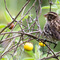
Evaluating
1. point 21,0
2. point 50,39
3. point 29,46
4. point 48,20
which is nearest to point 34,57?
point 29,46

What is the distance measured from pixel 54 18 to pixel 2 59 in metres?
0.86

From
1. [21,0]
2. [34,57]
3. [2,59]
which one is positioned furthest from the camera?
[21,0]

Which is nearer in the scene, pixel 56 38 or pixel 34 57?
pixel 34 57

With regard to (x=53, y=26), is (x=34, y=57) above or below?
below

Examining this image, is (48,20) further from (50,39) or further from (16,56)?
(16,56)

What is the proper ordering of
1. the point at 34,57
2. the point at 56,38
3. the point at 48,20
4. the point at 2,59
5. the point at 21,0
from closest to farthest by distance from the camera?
the point at 2,59 → the point at 34,57 → the point at 56,38 → the point at 48,20 → the point at 21,0

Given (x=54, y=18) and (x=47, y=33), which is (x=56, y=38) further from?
(x=54, y=18)

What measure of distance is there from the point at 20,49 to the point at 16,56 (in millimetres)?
90

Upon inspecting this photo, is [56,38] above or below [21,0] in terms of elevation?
below

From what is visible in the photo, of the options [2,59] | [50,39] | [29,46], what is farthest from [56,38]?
[2,59]

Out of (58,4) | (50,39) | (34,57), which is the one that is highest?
(58,4)

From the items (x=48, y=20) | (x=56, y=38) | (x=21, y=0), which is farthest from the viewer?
(x=21, y=0)

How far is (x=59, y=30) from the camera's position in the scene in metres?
1.86

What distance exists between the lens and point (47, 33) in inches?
73.0
